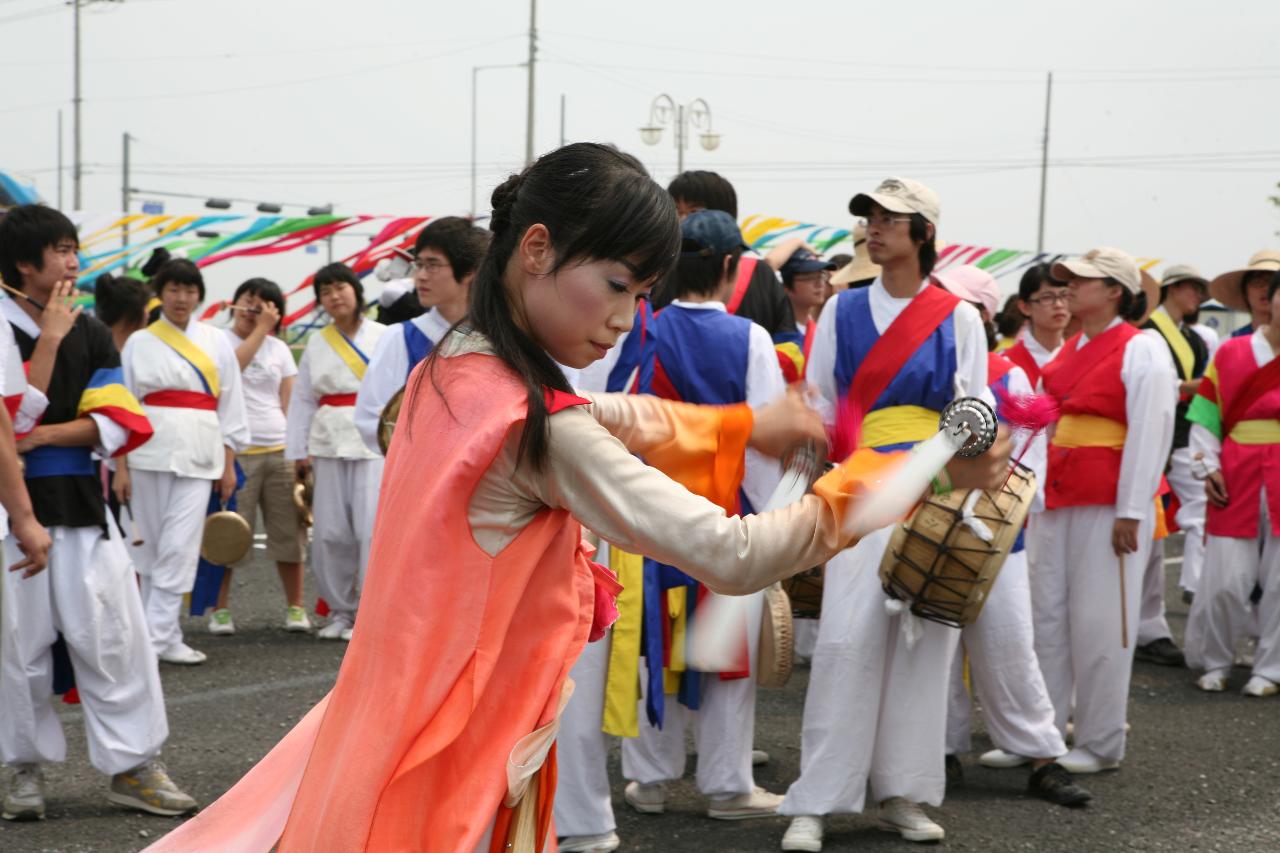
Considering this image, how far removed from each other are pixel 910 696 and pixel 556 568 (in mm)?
2903

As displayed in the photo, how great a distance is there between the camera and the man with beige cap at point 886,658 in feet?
15.8

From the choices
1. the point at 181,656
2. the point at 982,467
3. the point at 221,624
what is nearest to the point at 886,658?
the point at 982,467

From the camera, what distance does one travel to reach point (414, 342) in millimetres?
6059

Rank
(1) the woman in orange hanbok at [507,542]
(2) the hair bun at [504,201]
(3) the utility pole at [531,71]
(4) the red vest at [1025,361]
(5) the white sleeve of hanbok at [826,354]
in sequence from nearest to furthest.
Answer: (1) the woman in orange hanbok at [507,542], (2) the hair bun at [504,201], (5) the white sleeve of hanbok at [826,354], (4) the red vest at [1025,361], (3) the utility pole at [531,71]

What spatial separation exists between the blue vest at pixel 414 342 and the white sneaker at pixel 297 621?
3226 mm

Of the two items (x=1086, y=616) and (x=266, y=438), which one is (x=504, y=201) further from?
(x=266, y=438)

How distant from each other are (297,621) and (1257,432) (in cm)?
556

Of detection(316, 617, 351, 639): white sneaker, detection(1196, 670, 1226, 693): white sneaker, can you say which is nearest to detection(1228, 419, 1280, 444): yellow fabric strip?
detection(1196, 670, 1226, 693): white sneaker

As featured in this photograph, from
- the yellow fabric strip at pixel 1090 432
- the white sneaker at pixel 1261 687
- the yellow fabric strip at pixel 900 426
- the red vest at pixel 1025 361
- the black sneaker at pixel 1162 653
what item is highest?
the red vest at pixel 1025 361

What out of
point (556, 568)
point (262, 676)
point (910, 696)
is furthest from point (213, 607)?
point (556, 568)

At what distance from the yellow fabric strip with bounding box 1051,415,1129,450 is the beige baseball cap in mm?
1589

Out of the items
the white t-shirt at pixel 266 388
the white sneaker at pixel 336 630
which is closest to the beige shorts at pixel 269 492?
the white t-shirt at pixel 266 388

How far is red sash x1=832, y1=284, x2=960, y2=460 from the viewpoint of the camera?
4887 millimetres

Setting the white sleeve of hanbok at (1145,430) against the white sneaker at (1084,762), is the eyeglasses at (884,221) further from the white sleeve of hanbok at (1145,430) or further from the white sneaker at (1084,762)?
the white sneaker at (1084,762)
